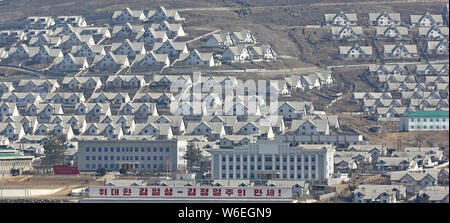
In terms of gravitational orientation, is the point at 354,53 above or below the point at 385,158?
above

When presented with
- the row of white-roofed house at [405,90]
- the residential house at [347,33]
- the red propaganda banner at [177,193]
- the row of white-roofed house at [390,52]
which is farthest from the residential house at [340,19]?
the red propaganda banner at [177,193]

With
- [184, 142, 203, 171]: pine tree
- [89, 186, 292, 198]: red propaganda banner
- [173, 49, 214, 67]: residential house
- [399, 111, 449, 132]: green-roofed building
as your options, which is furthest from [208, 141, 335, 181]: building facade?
[173, 49, 214, 67]: residential house

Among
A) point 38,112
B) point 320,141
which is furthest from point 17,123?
point 320,141

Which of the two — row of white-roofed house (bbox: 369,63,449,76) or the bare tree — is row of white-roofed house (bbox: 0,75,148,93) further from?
the bare tree

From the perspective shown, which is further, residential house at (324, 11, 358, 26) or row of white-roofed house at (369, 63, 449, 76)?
residential house at (324, 11, 358, 26)

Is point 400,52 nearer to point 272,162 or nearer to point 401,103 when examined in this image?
point 401,103

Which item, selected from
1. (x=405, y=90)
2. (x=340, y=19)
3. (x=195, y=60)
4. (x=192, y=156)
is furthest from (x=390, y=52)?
(x=192, y=156)
